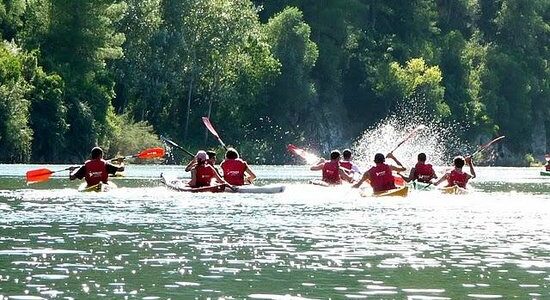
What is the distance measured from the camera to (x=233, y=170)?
4438 centimetres

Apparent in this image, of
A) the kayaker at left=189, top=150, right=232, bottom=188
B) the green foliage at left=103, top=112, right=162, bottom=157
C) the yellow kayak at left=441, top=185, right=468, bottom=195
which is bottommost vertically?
the yellow kayak at left=441, top=185, right=468, bottom=195

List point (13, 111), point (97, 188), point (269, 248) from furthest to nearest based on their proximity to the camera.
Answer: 1. point (13, 111)
2. point (97, 188)
3. point (269, 248)

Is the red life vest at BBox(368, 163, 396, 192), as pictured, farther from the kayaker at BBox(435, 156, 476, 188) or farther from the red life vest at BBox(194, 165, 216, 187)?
the red life vest at BBox(194, 165, 216, 187)

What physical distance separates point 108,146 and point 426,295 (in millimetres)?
69983

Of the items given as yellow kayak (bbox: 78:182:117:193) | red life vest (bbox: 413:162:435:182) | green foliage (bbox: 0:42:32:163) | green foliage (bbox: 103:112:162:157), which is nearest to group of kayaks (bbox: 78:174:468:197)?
yellow kayak (bbox: 78:182:117:193)

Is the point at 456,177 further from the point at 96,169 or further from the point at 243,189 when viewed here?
the point at 96,169

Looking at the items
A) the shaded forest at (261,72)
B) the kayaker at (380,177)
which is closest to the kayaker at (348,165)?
the kayaker at (380,177)

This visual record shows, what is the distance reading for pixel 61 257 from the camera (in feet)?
76.9

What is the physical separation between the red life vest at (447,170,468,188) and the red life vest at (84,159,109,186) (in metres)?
10.9

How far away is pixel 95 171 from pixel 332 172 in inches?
370

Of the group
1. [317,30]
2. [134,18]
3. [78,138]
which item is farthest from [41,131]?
[317,30]

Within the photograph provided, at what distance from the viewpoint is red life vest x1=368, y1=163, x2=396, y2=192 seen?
42.2 m

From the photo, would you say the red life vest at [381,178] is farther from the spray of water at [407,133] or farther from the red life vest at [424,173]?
the spray of water at [407,133]

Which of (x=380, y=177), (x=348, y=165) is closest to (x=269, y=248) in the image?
(x=380, y=177)
